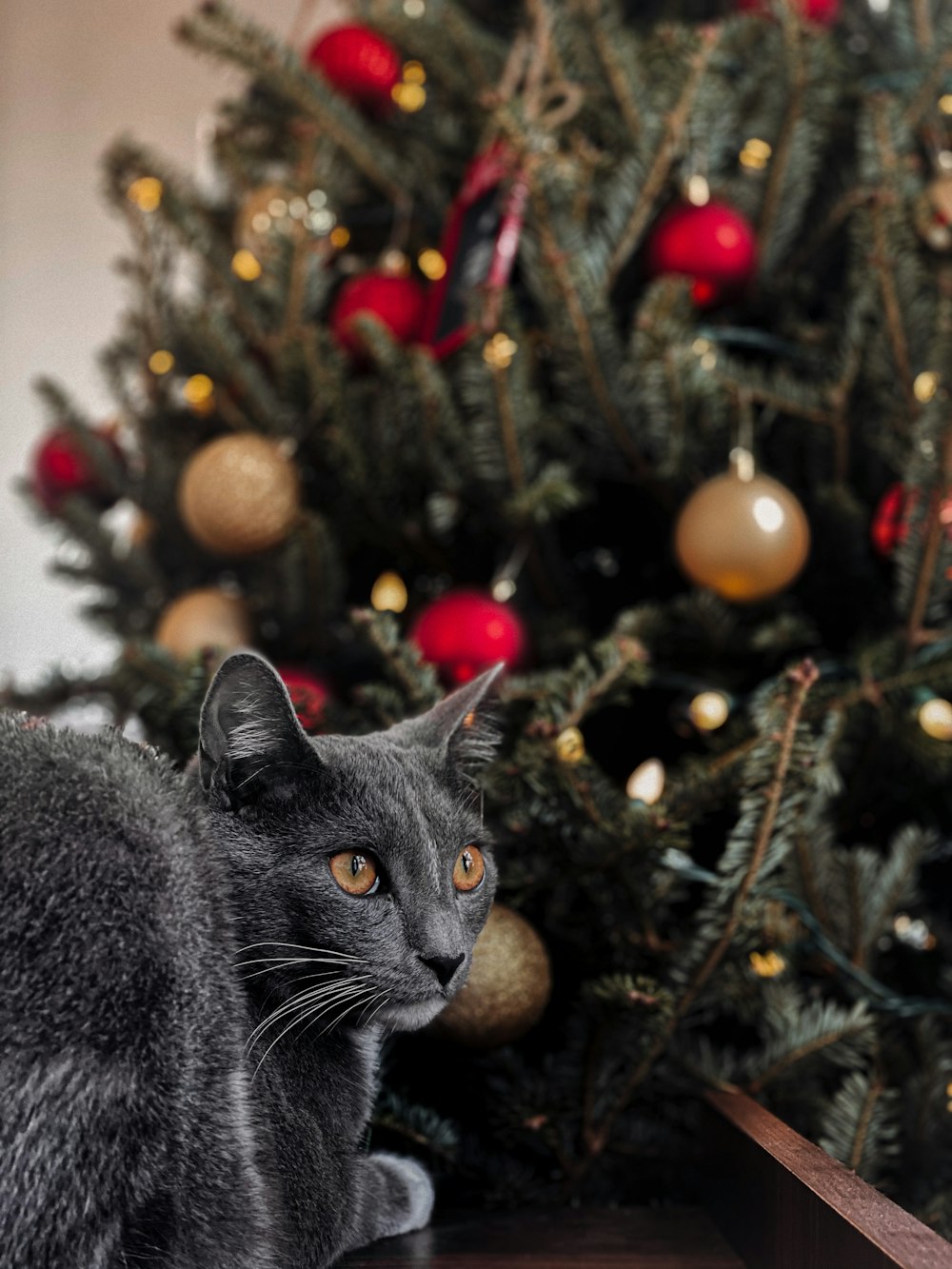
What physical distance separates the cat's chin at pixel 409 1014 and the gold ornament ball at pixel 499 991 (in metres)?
0.12

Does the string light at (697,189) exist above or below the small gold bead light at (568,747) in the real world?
above

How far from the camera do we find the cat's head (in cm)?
36

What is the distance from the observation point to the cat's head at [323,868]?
363 mm

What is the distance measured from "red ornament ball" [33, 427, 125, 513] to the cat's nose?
0.85 m

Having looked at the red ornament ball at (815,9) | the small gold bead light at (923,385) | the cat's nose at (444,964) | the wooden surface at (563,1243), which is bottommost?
the wooden surface at (563,1243)

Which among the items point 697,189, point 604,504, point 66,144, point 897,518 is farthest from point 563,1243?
point 66,144

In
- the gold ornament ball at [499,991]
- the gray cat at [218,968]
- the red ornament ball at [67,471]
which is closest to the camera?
the gray cat at [218,968]

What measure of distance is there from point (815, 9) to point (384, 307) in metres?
0.47

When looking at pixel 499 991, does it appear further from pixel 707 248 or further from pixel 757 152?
pixel 757 152

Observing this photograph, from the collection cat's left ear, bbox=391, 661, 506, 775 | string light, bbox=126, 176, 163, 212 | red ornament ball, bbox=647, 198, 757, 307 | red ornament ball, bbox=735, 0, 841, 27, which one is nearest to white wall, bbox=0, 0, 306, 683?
string light, bbox=126, 176, 163, 212

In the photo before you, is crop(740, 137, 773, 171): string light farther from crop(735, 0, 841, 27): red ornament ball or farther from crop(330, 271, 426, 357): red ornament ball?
crop(330, 271, 426, 357): red ornament ball

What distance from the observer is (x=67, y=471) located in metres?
1.12

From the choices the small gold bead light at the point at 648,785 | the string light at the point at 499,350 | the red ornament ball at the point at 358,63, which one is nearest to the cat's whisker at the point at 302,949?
the small gold bead light at the point at 648,785

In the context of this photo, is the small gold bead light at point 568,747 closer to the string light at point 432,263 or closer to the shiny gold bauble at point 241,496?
the shiny gold bauble at point 241,496
